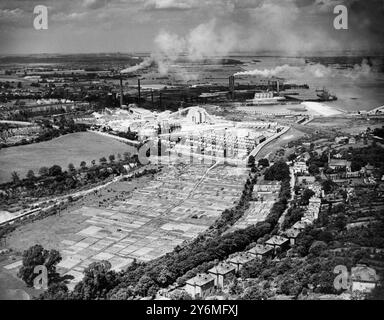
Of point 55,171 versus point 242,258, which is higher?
point 55,171

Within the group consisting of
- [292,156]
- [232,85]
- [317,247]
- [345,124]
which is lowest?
[317,247]

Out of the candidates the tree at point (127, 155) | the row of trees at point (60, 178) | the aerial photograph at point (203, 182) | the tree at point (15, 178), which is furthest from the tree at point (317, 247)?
the tree at point (15, 178)

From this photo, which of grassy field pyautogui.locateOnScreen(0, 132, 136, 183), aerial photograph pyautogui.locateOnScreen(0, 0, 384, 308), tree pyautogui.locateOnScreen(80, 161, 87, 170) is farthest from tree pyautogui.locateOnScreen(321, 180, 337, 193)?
grassy field pyautogui.locateOnScreen(0, 132, 136, 183)

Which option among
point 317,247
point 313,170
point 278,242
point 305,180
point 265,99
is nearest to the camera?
point 317,247

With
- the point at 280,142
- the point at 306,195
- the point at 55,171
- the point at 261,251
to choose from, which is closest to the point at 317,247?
the point at 261,251

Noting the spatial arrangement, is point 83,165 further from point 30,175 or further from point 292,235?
point 292,235

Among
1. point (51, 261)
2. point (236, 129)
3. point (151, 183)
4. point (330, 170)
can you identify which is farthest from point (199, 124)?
point (51, 261)

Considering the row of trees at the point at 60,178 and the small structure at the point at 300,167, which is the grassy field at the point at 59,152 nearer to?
the row of trees at the point at 60,178

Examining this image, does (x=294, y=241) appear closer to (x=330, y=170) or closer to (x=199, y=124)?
(x=330, y=170)
